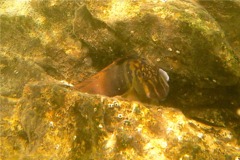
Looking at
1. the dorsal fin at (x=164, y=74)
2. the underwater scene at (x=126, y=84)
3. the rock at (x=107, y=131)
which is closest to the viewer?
the rock at (x=107, y=131)

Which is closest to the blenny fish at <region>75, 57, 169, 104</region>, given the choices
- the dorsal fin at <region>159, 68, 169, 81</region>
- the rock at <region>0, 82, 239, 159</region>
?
the dorsal fin at <region>159, 68, 169, 81</region>

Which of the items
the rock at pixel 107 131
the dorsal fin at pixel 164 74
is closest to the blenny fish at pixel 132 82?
the dorsal fin at pixel 164 74

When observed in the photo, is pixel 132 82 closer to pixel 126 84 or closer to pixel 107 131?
pixel 126 84

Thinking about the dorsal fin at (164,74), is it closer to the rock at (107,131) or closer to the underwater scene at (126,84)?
the underwater scene at (126,84)

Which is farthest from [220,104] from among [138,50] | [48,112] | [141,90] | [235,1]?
[48,112]

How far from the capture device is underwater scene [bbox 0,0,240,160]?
92.0 inches

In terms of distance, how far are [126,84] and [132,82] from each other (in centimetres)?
10

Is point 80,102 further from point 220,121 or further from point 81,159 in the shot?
point 220,121

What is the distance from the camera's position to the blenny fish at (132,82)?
2.99 m

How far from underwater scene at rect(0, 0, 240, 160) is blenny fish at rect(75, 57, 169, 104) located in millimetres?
14

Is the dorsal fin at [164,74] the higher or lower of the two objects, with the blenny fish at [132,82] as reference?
higher

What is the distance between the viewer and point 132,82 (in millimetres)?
3109

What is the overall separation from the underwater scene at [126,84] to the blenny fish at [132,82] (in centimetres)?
1

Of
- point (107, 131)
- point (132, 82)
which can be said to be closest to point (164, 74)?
point (132, 82)
